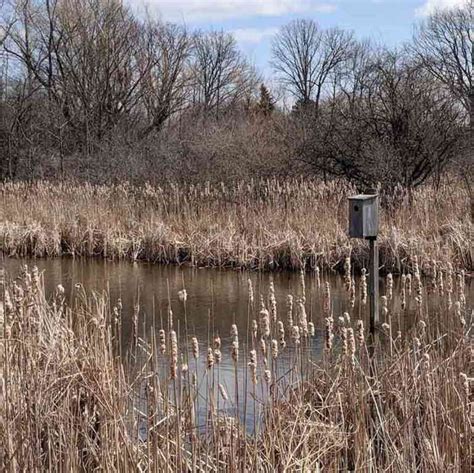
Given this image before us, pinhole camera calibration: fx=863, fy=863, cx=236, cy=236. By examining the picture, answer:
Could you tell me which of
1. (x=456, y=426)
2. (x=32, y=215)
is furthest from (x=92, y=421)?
(x=32, y=215)

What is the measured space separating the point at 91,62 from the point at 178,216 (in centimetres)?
1347

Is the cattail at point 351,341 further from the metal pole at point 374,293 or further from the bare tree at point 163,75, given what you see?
the bare tree at point 163,75

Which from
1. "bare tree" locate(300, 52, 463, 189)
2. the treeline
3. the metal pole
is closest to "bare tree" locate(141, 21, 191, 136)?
the treeline

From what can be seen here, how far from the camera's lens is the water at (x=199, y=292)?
21.4ft

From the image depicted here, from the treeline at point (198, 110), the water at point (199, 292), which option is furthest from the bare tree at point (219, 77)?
the water at point (199, 292)

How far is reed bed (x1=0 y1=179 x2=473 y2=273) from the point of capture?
9.36 metres

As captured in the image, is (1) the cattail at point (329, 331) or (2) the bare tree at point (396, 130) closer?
(1) the cattail at point (329, 331)

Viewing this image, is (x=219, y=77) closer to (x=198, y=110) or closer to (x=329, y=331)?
(x=198, y=110)

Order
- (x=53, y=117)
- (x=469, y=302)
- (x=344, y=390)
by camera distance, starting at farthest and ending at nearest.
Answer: (x=53, y=117) < (x=469, y=302) < (x=344, y=390)

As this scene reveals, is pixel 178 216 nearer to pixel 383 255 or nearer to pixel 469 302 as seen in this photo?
pixel 383 255

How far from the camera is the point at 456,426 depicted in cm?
312

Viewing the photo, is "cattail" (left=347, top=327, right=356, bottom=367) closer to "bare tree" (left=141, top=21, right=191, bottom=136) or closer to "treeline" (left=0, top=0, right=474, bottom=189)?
"treeline" (left=0, top=0, right=474, bottom=189)

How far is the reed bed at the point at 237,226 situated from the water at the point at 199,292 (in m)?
0.29

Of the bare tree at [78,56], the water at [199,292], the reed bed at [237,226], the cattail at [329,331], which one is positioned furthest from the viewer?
the bare tree at [78,56]
